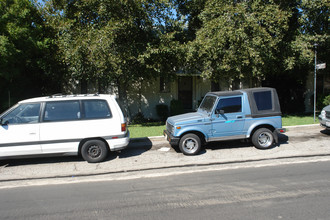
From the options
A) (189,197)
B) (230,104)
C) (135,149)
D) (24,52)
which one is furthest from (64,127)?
(24,52)

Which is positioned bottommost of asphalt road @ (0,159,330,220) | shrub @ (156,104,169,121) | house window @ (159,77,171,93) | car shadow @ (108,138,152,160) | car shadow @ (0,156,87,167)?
asphalt road @ (0,159,330,220)

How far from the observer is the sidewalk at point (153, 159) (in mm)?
6738

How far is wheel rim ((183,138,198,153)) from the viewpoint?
25.2 feet

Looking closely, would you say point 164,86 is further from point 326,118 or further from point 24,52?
point 326,118

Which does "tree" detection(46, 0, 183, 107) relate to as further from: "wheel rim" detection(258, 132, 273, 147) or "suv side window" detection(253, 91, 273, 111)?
"wheel rim" detection(258, 132, 273, 147)

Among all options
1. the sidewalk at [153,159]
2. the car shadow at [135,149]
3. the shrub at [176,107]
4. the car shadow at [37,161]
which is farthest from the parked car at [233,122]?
the shrub at [176,107]

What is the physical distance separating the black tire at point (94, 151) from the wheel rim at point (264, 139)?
4.68 metres

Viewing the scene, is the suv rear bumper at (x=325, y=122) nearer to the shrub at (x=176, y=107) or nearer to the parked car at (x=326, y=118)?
the parked car at (x=326, y=118)

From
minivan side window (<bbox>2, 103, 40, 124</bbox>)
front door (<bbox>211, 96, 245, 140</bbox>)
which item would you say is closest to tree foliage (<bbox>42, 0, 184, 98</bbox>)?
minivan side window (<bbox>2, 103, 40, 124</bbox>)

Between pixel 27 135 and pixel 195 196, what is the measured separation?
15.8 feet

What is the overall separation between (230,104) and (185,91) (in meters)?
9.98

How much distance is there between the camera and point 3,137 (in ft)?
22.3

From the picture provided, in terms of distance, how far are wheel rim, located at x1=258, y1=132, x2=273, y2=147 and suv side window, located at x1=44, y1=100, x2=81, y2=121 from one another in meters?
5.47

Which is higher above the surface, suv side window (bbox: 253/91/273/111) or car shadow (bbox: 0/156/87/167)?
suv side window (bbox: 253/91/273/111)
